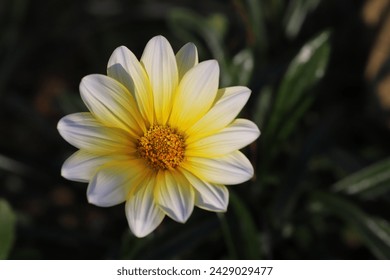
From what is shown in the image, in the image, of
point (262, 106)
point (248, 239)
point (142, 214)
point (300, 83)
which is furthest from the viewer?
point (262, 106)

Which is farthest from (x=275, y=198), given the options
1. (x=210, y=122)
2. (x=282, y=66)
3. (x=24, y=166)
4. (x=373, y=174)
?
(x=24, y=166)

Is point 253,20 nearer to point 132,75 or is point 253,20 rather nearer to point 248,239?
point 248,239

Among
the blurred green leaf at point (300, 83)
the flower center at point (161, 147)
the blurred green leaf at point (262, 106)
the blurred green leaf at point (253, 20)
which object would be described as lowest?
the flower center at point (161, 147)

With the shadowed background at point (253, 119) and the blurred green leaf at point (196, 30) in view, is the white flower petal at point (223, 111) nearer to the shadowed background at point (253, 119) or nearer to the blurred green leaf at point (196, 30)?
the shadowed background at point (253, 119)

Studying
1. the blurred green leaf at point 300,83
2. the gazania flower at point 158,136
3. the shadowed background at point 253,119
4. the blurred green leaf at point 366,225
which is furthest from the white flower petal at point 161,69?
the blurred green leaf at point 366,225

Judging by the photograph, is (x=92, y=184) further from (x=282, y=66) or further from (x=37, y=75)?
(x=37, y=75)

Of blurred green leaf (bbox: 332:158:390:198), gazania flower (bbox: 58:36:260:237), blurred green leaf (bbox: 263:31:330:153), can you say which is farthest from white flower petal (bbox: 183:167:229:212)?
blurred green leaf (bbox: 332:158:390:198)

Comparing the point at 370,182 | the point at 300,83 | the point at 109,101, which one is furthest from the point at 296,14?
the point at 109,101
